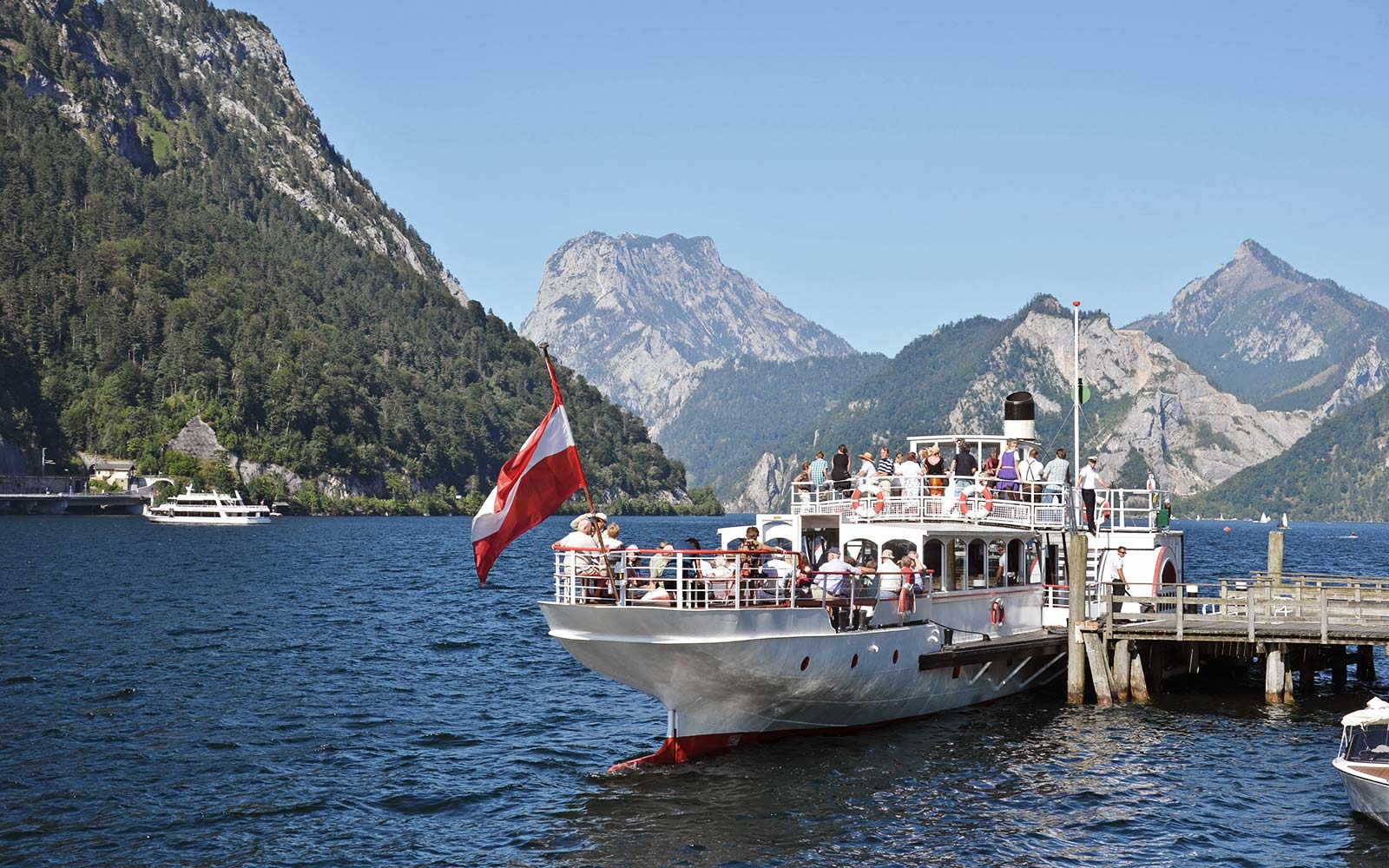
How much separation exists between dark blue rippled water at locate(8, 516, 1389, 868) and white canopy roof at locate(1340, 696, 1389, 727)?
1.87 m

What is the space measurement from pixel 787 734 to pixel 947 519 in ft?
22.9

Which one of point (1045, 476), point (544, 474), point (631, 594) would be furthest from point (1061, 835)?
point (1045, 476)

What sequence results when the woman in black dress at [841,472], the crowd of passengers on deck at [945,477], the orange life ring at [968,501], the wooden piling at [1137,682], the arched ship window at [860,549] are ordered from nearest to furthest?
the arched ship window at [860,549], the orange life ring at [968,501], the crowd of passengers on deck at [945,477], the wooden piling at [1137,682], the woman in black dress at [841,472]

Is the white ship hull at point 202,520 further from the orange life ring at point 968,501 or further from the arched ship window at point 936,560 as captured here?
the arched ship window at point 936,560

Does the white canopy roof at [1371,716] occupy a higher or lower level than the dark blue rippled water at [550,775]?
higher

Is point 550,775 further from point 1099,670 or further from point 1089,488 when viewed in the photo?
point 1089,488

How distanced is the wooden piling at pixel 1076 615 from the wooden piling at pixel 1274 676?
4.31 m

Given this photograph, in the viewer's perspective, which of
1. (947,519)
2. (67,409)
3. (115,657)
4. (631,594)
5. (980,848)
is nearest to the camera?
(980,848)

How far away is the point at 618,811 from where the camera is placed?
22828 millimetres

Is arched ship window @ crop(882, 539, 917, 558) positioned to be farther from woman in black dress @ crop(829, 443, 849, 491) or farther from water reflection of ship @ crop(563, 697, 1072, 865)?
water reflection of ship @ crop(563, 697, 1072, 865)

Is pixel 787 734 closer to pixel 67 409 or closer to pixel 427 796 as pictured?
pixel 427 796

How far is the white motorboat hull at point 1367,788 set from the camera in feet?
67.8

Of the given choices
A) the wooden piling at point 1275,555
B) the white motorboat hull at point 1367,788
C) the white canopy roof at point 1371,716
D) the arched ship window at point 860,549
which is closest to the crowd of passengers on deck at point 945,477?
the arched ship window at point 860,549

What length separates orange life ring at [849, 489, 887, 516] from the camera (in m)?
30.9
